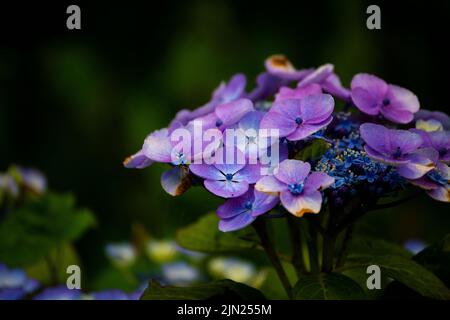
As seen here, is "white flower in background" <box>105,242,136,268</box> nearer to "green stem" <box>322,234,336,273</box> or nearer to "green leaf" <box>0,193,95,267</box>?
"green leaf" <box>0,193,95,267</box>

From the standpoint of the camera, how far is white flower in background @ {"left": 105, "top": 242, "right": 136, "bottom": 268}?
1.69 metres

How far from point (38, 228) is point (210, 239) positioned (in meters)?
0.46

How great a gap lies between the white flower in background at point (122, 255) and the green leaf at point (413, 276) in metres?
0.82

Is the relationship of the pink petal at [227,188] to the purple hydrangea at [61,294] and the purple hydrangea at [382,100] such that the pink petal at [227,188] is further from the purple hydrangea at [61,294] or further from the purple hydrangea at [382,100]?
the purple hydrangea at [61,294]

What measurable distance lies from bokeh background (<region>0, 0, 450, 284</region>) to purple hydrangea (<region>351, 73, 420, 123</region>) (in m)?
1.53

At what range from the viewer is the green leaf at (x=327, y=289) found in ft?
2.98

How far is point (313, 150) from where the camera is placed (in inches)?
39.1

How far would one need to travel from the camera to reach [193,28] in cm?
288

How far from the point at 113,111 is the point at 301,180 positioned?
2071mm

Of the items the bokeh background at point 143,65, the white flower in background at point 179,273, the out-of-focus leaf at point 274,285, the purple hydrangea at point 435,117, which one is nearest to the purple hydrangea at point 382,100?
the purple hydrangea at point 435,117


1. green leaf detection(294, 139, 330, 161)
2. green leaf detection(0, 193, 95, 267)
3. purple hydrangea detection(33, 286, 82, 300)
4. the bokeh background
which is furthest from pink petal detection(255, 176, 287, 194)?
the bokeh background

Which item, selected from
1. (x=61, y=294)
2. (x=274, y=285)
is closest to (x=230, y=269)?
(x=274, y=285)
